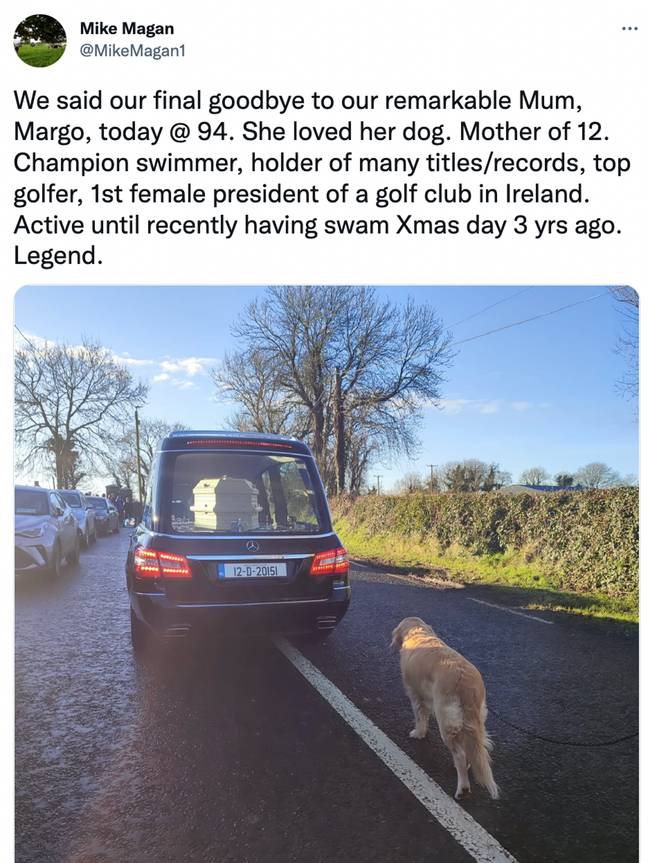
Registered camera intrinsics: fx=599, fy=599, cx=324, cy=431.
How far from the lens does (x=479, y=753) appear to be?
9.70ft

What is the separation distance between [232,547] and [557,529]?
8211 mm

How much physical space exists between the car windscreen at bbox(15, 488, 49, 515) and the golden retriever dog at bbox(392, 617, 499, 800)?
26.9ft

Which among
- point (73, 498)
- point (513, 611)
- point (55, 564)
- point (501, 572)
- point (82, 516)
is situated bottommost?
point (501, 572)

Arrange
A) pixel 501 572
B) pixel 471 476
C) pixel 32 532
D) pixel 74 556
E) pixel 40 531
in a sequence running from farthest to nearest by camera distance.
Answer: pixel 471 476 → pixel 74 556 → pixel 501 572 → pixel 40 531 → pixel 32 532

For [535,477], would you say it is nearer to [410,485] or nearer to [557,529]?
[557,529]

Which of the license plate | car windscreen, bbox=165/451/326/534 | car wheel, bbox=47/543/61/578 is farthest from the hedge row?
car wheel, bbox=47/543/61/578

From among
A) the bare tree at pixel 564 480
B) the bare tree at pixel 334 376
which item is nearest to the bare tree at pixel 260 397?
the bare tree at pixel 334 376

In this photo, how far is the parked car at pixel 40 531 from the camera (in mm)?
9594

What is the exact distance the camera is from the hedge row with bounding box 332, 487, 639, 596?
30.3 ft

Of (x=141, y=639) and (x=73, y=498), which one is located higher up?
(x=73, y=498)

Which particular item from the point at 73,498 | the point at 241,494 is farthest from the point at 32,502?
the point at 73,498
